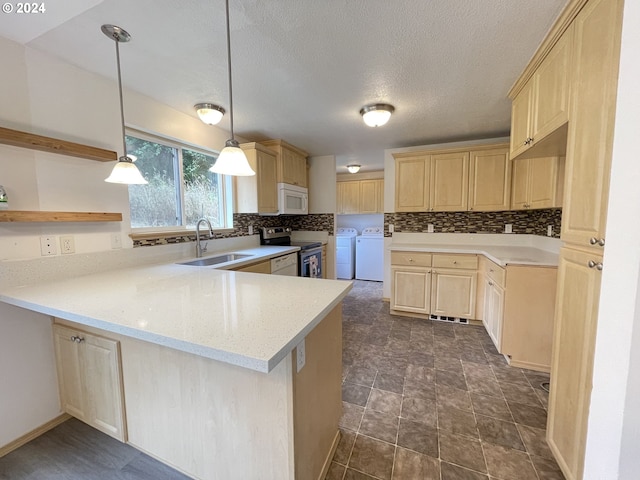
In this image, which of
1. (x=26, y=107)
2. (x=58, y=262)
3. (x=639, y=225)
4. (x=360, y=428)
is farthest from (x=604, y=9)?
(x=58, y=262)

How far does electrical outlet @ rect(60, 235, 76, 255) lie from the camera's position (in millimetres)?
1628

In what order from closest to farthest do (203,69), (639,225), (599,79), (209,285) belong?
1. (639,225)
2. (599,79)
3. (209,285)
4. (203,69)

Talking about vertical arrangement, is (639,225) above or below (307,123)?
below

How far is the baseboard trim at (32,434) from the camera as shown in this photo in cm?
143

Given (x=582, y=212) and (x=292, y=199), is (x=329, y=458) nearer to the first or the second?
(x=582, y=212)

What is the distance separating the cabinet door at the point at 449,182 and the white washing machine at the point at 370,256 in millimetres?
1935

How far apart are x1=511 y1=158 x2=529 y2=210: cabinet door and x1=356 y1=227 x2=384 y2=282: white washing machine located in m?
2.43

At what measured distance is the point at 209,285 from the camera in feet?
4.60

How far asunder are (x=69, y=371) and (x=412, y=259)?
10.0 ft

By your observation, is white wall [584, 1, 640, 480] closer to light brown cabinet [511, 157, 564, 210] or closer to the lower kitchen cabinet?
the lower kitchen cabinet

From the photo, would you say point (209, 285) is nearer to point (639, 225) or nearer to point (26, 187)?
point (26, 187)

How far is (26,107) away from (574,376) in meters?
3.08

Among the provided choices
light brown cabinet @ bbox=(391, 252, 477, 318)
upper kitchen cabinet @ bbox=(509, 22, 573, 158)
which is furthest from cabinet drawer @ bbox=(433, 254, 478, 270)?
upper kitchen cabinet @ bbox=(509, 22, 573, 158)

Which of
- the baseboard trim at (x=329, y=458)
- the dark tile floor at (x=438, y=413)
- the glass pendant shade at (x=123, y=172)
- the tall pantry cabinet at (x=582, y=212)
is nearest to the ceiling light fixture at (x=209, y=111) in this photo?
the glass pendant shade at (x=123, y=172)
